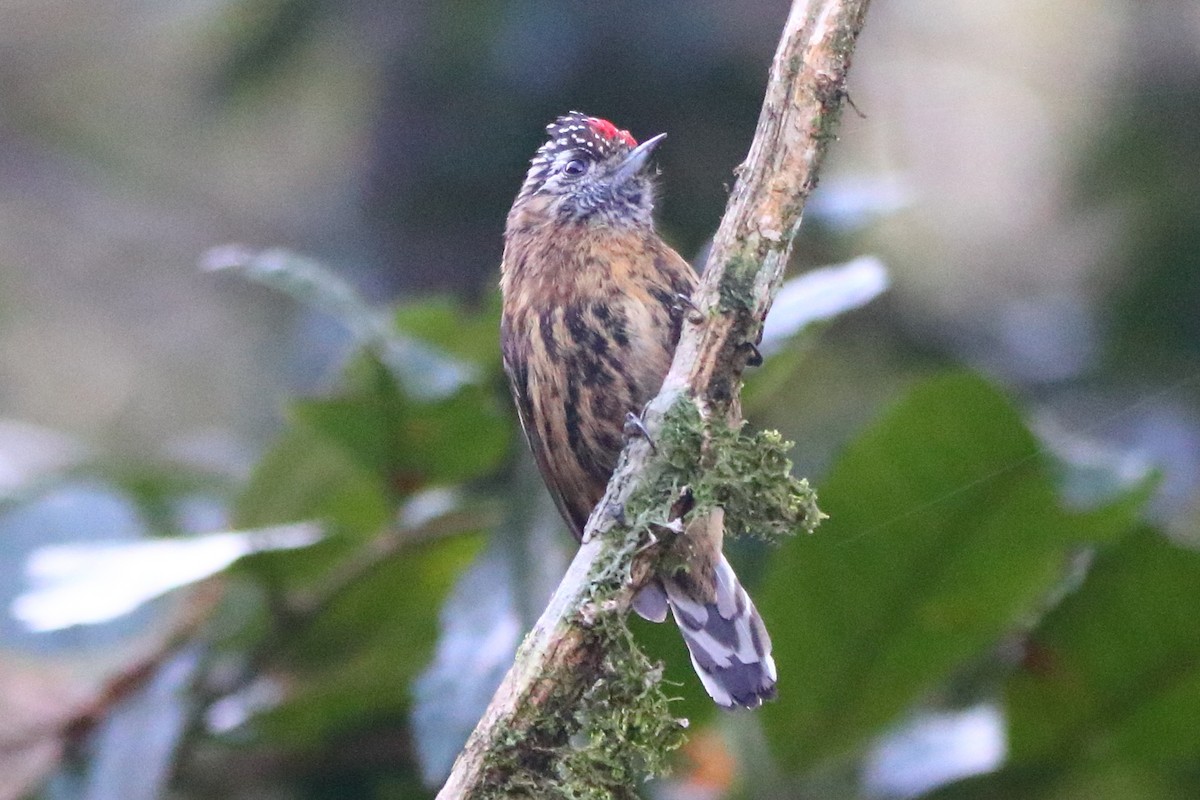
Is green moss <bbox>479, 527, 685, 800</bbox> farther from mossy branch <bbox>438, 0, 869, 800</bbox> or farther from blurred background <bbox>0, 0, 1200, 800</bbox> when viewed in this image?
blurred background <bbox>0, 0, 1200, 800</bbox>

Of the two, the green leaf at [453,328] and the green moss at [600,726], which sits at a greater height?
the green leaf at [453,328]

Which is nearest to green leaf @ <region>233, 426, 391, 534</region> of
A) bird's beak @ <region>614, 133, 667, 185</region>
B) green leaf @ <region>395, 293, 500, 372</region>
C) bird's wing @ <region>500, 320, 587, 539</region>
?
green leaf @ <region>395, 293, 500, 372</region>

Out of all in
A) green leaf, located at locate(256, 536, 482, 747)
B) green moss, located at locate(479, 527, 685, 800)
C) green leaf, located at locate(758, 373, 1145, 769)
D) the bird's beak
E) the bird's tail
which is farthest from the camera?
the bird's beak

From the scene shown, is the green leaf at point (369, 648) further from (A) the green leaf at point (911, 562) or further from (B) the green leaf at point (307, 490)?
(A) the green leaf at point (911, 562)

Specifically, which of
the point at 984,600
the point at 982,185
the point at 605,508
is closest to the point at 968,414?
the point at 984,600

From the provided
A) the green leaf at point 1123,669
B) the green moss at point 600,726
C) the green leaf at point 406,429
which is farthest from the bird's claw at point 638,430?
the green leaf at point 1123,669

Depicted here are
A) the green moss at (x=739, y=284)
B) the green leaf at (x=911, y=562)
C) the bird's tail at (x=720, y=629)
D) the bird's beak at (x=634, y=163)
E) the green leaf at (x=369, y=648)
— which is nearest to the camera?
the green moss at (x=739, y=284)

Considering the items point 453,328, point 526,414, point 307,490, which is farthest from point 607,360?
point 307,490

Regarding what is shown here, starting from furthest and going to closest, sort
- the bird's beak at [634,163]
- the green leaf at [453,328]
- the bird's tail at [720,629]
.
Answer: the green leaf at [453,328], the bird's beak at [634,163], the bird's tail at [720,629]
